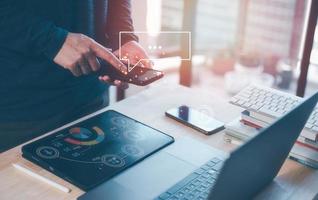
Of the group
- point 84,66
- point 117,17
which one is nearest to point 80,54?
point 84,66

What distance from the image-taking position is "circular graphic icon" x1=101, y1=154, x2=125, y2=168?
107 centimetres

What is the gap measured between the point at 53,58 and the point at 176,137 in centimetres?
39

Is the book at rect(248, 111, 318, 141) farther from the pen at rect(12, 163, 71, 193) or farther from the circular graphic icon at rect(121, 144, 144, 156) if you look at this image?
the pen at rect(12, 163, 71, 193)

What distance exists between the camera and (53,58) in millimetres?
1222

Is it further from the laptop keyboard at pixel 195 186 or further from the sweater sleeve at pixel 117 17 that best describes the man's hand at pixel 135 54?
the laptop keyboard at pixel 195 186

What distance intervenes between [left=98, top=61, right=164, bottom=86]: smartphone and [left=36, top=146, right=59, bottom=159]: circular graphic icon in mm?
302

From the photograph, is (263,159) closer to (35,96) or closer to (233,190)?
(233,190)

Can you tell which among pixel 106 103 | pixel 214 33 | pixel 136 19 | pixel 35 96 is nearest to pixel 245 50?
pixel 214 33

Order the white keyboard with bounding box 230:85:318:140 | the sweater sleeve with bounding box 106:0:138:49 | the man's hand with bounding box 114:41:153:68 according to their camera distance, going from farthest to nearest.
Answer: the sweater sleeve with bounding box 106:0:138:49 → the man's hand with bounding box 114:41:153:68 → the white keyboard with bounding box 230:85:318:140

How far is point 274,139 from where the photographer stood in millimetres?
849

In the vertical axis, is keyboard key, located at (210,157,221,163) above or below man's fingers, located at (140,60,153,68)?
below

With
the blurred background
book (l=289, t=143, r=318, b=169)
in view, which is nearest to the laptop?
book (l=289, t=143, r=318, b=169)

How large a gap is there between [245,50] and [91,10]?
7.62 feet

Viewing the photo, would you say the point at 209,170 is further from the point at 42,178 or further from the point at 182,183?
the point at 42,178
